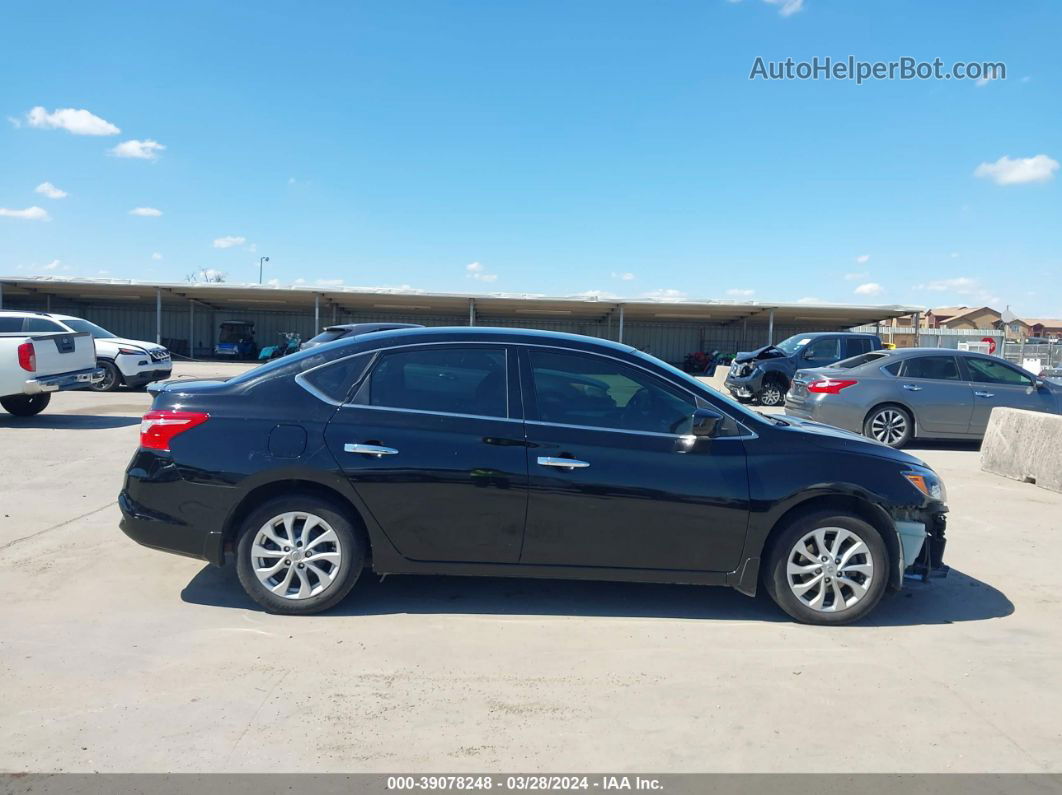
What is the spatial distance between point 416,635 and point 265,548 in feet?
3.33

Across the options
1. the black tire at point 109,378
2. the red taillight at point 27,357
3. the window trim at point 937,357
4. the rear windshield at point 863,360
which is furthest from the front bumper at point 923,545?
the black tire at point 109,378

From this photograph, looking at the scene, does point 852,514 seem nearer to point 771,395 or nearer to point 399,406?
point 399,406

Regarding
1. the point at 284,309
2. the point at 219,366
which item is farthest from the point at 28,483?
the point at 284,309

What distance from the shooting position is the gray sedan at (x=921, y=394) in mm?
11531

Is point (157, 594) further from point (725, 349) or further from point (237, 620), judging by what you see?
point (725, 349)

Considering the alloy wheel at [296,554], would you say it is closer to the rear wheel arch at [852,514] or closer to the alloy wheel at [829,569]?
the rear wheel arch at [852,514]

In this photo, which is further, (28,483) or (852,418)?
(852,418)

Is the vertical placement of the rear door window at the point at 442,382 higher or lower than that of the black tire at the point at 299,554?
higher

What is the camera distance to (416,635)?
4.45 meters

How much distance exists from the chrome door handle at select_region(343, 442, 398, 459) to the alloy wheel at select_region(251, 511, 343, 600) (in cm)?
43

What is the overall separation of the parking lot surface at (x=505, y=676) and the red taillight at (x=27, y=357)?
6445 millimetres

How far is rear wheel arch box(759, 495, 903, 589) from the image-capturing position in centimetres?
472

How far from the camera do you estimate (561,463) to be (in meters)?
4.57

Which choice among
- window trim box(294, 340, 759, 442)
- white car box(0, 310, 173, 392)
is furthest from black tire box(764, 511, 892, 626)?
white car box(0, 310, 173, 392)
